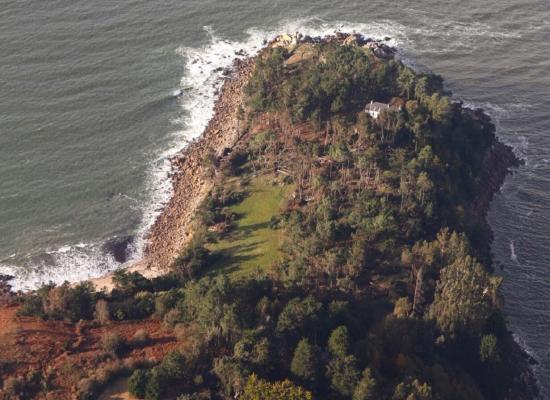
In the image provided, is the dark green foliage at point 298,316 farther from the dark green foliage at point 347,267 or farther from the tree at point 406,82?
the tree at point 406,82

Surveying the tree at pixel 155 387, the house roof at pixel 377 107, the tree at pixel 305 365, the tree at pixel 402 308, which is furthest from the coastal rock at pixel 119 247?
the house roof at pixel 377 107

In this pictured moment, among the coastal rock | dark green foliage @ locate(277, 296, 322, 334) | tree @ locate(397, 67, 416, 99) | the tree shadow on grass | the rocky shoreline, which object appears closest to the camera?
dark green foliage @ locate(277, 296, 322, 334)

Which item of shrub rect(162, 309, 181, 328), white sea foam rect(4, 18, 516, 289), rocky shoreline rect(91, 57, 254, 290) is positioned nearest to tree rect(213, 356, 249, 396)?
shrub rect(162, 309, 181, 328)

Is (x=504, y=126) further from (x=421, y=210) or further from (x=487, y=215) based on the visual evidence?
(x=421, y=210)

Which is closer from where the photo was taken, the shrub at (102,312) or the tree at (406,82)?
the shrub at (102,312)

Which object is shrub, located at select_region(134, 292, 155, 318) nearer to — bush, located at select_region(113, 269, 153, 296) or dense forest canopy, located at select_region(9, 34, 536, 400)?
dense forest canopy, located at select_region(9, 34, 536, 400)

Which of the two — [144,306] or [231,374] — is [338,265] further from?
[144,306]
